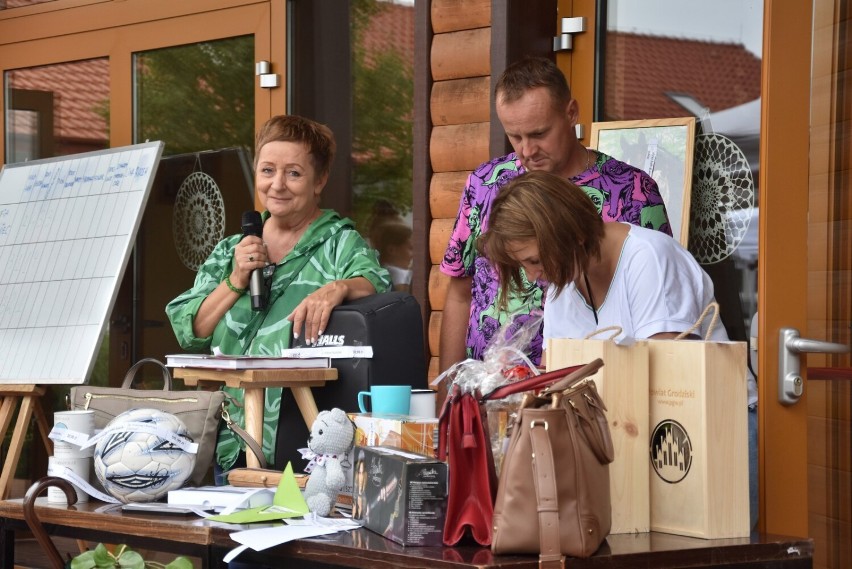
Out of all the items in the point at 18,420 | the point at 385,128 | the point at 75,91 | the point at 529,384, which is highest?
the point at 75,91

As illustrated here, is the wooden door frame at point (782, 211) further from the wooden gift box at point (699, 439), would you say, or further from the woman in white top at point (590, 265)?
the wooden gift box at point (699, 439)

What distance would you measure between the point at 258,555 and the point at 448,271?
4.48 feet

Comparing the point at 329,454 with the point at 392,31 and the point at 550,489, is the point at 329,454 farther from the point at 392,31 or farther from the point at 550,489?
the point at 392,31

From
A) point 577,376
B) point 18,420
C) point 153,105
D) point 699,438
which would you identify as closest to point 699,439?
point 699,438

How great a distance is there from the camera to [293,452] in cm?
258

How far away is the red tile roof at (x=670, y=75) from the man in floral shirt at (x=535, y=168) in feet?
2.35

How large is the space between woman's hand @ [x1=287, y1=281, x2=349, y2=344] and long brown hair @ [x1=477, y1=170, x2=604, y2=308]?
66cm

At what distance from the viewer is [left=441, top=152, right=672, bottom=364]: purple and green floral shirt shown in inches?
104

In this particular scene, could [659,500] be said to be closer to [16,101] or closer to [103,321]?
[103,321]

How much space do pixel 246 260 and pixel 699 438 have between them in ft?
4.47

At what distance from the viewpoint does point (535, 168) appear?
268 centimetres

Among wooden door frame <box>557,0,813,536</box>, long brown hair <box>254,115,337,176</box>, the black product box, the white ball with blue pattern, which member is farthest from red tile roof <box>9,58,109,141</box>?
the black product box

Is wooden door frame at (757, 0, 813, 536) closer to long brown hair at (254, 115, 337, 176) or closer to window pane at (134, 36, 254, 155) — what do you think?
long brown hair at (254, 115, 337, 176)

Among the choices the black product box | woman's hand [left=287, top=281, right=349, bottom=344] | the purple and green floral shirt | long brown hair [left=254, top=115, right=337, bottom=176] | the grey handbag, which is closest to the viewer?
the black product box
